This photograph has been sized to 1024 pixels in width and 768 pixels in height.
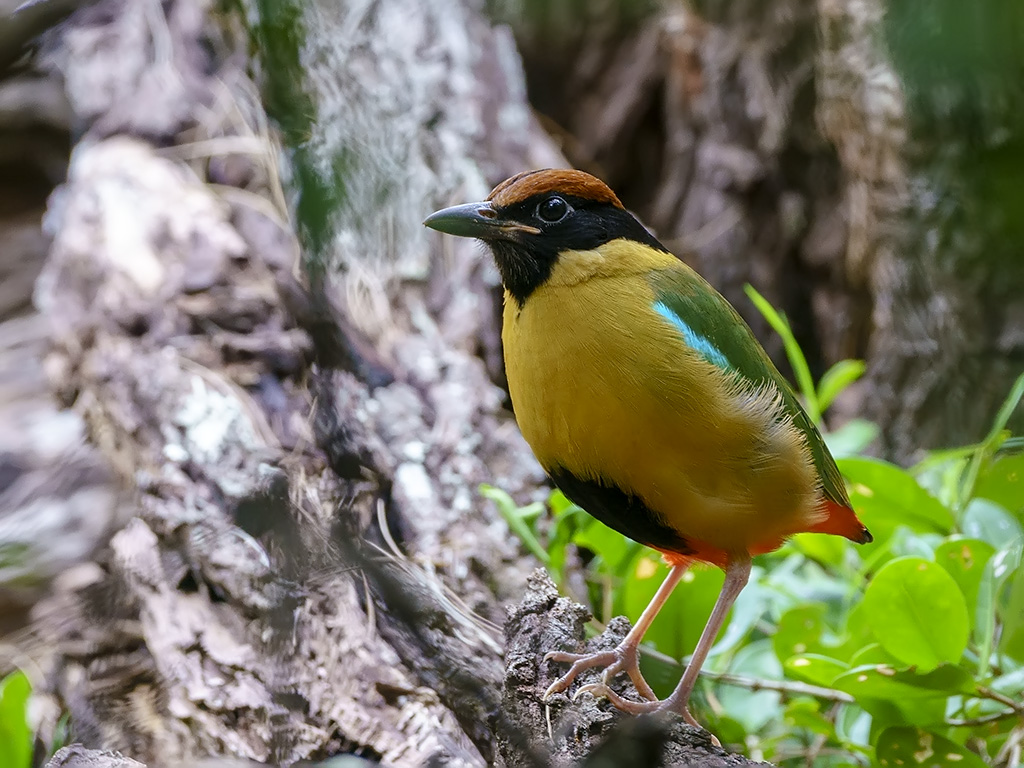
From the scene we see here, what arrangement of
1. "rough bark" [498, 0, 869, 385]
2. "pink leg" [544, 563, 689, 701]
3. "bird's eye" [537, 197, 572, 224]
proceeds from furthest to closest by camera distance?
"rough bark" [498, 0, 869, 385] → "bird's eye" [537, 197, 572, 224] → "pink leg" [544, 563, 689, 701]

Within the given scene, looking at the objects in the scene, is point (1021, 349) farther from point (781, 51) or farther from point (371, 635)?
point (371, 635)

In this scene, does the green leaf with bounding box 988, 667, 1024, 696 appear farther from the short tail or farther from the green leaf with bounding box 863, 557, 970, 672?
the short tail

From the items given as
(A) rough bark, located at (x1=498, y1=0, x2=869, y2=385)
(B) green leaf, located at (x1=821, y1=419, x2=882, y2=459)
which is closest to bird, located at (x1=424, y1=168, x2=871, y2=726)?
(B) green leaf, located at (x1=821, y1=419, x2=882, y2=459)

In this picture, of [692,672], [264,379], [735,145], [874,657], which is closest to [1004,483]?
[874,657]

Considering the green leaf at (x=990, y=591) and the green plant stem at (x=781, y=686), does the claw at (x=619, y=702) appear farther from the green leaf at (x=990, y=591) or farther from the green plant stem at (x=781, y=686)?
the green leaf at (x=990, y=591)

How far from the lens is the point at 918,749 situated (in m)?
3.01

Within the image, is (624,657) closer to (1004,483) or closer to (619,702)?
(619,702)

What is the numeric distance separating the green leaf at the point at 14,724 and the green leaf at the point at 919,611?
2465mm

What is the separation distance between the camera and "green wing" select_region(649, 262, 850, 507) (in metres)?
2.81

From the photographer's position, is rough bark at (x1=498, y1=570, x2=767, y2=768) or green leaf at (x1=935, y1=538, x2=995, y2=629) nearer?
rough bark at (x1=498, y1=570, x2=767, y2=768)

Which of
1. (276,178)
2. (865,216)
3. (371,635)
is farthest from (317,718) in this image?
(865,216)

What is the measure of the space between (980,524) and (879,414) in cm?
209

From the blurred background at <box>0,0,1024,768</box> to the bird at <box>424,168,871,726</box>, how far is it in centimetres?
46

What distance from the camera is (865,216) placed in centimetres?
572
